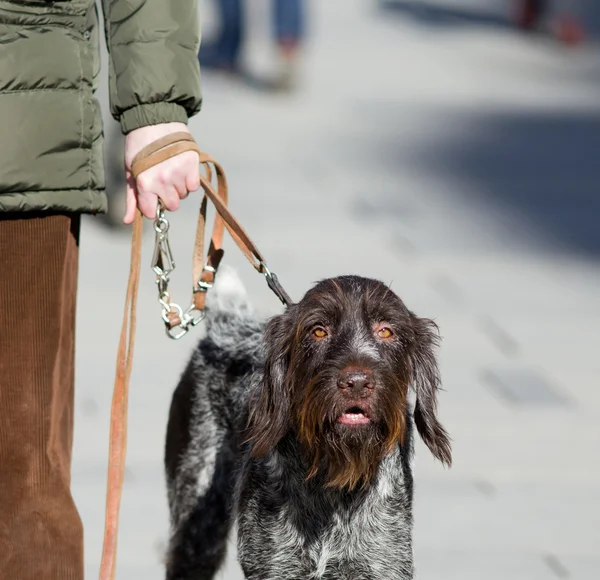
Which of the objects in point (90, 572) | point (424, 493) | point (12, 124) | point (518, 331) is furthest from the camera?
point (518, 331)

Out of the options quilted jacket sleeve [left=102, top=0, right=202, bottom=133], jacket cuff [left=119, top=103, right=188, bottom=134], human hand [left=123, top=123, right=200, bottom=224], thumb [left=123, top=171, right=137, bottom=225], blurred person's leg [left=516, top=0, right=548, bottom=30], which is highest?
quilted jacket sleeve [left=102, top=0, right=202, bottom=133]

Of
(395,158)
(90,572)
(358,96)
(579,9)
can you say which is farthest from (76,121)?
(579,9)

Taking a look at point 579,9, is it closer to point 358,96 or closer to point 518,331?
point 358,96

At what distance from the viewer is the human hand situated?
10.7ft

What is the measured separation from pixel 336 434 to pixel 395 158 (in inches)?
337

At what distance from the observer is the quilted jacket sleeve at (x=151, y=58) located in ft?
10.5

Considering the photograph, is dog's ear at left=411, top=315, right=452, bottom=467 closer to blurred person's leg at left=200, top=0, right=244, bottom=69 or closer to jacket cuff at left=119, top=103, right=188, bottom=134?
jacket cuff at left=119, top=103, right=188, bottom=134

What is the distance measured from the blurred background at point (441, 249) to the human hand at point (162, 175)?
1.81m

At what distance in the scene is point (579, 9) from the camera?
1884 centimetres

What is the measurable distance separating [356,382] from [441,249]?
5.91 metres

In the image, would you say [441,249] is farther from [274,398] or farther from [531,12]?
[531,12]

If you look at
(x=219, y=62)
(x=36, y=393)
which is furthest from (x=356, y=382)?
(x=219, y=62)

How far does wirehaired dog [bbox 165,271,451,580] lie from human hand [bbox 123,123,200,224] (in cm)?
40

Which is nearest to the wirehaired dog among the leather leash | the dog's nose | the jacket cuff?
the dog's nose
